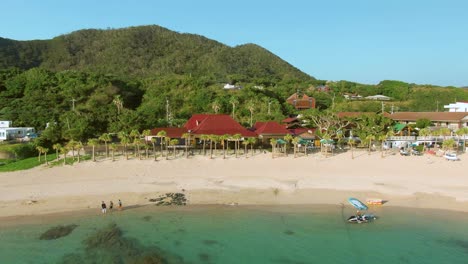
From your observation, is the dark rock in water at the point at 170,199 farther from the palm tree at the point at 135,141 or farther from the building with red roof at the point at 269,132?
the building with red roof at the point at 269,132

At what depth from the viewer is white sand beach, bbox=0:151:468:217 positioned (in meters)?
21.4

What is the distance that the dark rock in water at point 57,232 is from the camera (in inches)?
659

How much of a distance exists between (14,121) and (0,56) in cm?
6609

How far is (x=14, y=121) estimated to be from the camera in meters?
44.7

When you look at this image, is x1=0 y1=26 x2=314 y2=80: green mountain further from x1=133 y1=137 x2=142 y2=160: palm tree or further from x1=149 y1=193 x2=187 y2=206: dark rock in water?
x1=149 y1=193 x2=187 y2=206: dark rock in water

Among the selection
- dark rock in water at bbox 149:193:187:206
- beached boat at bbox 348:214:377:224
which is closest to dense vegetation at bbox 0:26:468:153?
dark rock in water at bbox 149:193:187:206

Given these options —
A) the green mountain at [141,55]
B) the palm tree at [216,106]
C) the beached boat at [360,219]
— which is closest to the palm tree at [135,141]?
the beached boat at [360,219]

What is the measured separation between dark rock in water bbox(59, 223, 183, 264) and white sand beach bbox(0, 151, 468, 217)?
419 centimetres

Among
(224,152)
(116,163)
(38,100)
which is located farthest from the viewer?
(38,100)

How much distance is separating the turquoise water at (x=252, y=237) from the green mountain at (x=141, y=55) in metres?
72.9

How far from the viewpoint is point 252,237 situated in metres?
17.2

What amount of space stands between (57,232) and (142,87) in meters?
51.5

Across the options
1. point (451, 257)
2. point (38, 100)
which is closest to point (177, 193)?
point (451, 257)

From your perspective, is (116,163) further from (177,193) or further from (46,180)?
(177,193)
